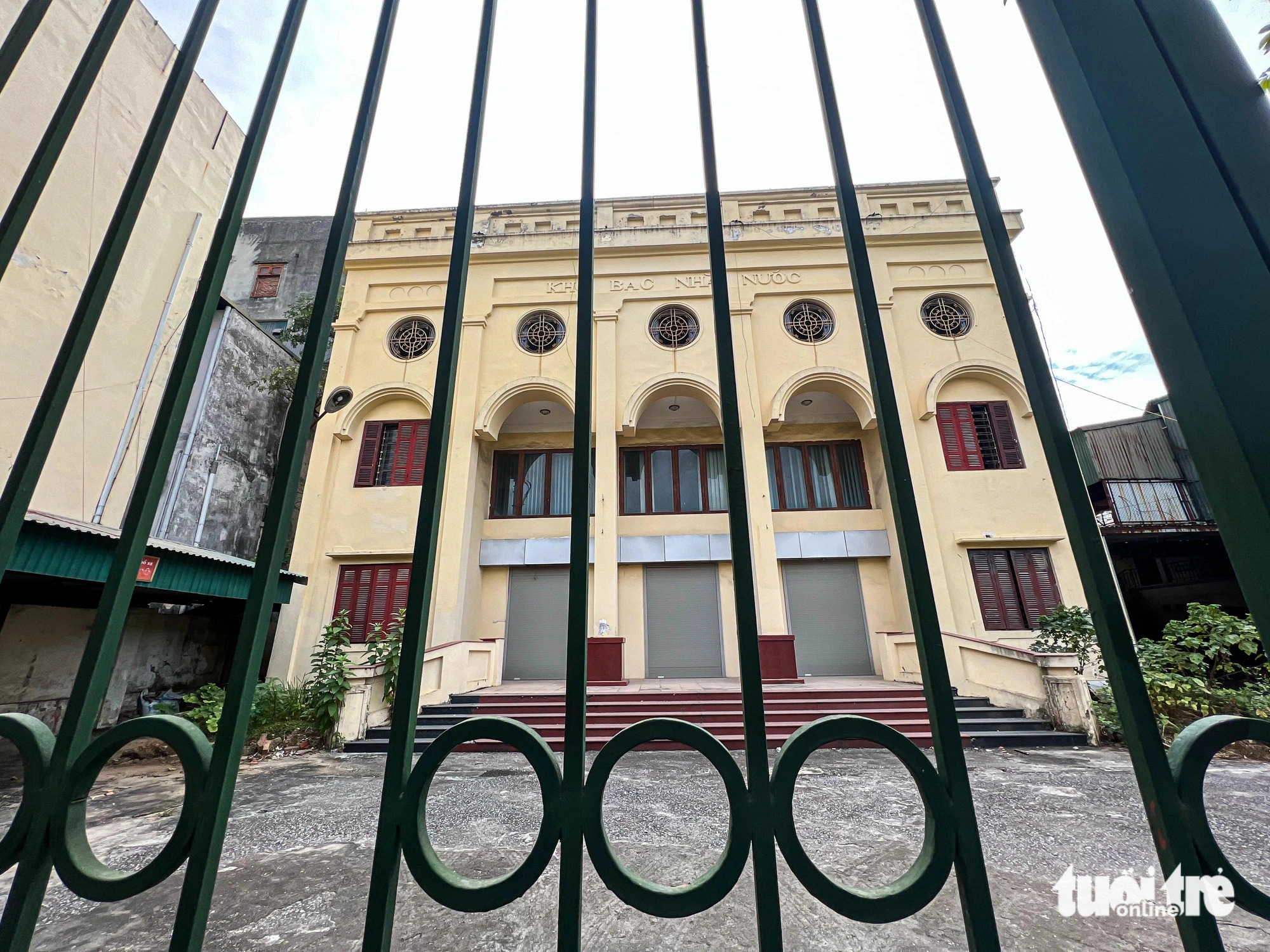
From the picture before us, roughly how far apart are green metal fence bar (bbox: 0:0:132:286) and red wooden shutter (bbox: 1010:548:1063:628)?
11598 mm

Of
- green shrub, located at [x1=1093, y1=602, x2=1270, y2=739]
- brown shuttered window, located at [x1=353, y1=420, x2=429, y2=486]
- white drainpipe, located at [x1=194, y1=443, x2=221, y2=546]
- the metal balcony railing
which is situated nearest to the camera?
green shrub, located at [x1=1093, y1=602, x2=1270, y2=739]

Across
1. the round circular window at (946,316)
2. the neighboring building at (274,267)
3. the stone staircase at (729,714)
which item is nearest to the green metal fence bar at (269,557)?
the stone staircase at (729,714)

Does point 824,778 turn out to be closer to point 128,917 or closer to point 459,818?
point 459,818

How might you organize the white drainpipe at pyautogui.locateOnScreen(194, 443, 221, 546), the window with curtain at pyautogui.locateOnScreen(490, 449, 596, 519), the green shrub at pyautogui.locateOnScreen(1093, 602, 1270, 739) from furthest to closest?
the window with curtain at pyautogui.locateOnScreen(490, 449, 596, 519) < the white drainpipe at pyautogui.locateOnScreen(194, 443, 221, 546) < the green shrub at pyautogui.locateOnScreen(1093, 602, 1270, 739)

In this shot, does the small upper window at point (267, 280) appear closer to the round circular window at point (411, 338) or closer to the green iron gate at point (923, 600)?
the round circular window at point (411, 338)

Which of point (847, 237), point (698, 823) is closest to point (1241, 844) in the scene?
point (698, 823)

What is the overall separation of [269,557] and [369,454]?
10714mm

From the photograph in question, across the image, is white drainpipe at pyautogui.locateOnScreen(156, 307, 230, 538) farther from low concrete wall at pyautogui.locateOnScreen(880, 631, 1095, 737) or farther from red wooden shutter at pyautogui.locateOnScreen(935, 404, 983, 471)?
red wooden shutter at pyautogui.locateOnScreen(935, 404, 983, 471)

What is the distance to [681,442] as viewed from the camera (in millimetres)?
12133

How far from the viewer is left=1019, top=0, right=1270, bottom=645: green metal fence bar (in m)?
0.67

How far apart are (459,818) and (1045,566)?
33.5ft

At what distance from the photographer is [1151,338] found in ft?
2.40

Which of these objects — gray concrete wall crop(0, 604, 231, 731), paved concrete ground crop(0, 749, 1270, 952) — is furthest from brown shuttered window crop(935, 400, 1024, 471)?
gray concrete wall crop(0, 604, 231, 731)

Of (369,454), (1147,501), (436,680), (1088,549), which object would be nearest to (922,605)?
(1088,549)
